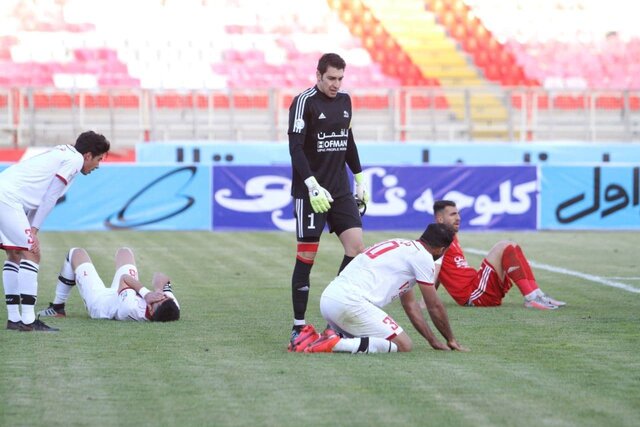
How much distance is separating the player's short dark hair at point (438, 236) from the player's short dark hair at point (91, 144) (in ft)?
8.96

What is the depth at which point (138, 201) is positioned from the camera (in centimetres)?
2200

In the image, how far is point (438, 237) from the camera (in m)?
8.32

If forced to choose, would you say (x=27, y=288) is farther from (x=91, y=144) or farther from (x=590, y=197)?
(x=590, y=197)

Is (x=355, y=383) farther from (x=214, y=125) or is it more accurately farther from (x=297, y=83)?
(x=297, y=83)

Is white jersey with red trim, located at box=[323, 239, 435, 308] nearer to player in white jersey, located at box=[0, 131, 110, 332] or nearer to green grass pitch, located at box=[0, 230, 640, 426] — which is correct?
green grass pitch, located at box=[0, 230, 640, 426]

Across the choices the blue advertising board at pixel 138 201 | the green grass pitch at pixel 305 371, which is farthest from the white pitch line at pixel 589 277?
the blue advertising board at pixel 138 201

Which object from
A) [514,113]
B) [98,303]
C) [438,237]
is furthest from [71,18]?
[438,237]

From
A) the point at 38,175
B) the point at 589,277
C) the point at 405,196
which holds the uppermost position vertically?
the point at 38,175

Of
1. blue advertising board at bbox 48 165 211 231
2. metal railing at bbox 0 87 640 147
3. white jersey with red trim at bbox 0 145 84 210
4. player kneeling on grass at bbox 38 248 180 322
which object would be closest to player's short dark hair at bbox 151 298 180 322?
player kneeling on grass at bbox 38 248 180 322

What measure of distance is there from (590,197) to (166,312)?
14447 millimetres

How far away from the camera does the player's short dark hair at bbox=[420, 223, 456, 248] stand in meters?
8.32

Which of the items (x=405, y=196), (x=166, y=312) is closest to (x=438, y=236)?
(x=166, y=312)

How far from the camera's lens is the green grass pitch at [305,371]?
6.30 meters

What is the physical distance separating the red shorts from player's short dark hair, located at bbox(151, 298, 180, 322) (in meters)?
3.00
